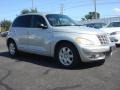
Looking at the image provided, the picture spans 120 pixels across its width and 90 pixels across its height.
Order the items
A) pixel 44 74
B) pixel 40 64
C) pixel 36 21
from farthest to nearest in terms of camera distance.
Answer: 1. pixel 36 21
2. pixel 40 64
3. pixel 44 74

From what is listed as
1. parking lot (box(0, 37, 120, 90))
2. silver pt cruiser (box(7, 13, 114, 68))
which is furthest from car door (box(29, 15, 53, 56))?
parking lot (box(0, 37, 120, 90))

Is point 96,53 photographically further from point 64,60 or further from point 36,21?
point 36,21

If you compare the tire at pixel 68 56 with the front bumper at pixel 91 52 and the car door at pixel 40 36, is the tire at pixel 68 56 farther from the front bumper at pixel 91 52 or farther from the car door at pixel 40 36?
the car door at pixel 40 36

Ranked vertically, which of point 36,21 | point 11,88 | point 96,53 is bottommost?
point 11,88

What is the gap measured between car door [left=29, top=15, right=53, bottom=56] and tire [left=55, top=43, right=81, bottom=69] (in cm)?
55

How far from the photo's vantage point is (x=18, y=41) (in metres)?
11.2

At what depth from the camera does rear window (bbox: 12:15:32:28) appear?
1069cm

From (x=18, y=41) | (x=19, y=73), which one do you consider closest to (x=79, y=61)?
(x=19, y=73)

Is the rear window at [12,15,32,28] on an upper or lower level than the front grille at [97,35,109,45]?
upper

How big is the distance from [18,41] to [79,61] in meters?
3.60

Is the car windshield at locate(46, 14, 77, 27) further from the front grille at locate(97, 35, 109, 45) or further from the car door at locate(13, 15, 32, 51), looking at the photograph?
the front grille at locate(97, 35, 109, 45)

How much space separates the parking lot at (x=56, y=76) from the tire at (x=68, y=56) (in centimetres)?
20

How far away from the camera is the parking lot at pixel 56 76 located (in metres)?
6.50

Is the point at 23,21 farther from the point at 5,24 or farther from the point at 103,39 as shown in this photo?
the point at 5,24
